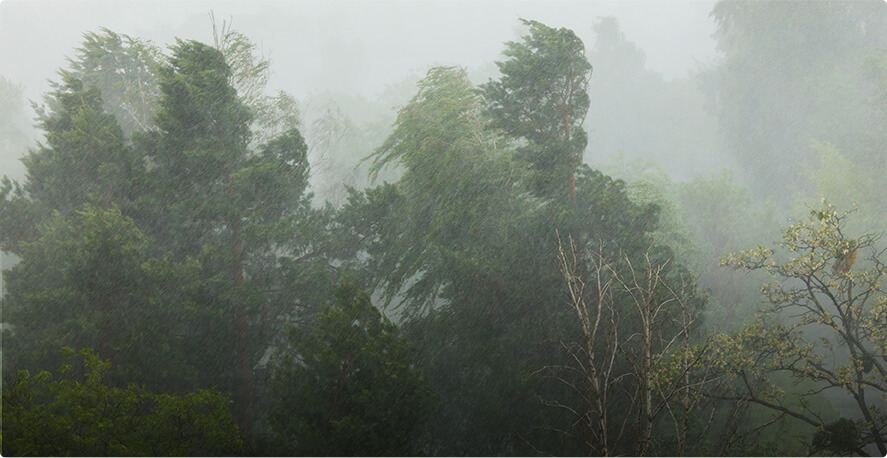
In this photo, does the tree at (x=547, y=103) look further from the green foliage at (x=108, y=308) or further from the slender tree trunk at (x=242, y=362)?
the green foliage at (x=108, y=308)

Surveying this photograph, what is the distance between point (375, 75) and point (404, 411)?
75.7 metres

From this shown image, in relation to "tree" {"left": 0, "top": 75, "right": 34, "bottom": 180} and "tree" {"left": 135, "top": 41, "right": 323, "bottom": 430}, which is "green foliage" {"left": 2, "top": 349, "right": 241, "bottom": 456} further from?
"tree" {"left": 0, "top": 75, "right": 34, "bottom": 180}

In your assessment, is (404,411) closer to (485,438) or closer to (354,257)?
(485,438)

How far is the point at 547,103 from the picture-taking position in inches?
472

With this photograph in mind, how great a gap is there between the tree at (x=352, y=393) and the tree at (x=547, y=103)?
505 cm

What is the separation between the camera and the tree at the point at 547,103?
38.4ft

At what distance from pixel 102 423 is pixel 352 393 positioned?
3385mm

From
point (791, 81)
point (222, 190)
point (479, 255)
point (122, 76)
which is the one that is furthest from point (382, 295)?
point (791, 81)

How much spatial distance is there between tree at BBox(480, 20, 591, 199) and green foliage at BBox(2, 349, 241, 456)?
769 centimetres

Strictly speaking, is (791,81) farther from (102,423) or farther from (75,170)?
(102,423)

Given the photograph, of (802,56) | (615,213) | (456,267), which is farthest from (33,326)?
(802,56)

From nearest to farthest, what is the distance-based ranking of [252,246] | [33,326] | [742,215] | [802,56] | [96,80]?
[33,326], [252,246], [96,80], [742,215], [802,56]

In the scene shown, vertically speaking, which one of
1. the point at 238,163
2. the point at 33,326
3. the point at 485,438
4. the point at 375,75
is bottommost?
the point at 33,326

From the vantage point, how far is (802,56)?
30516mm
